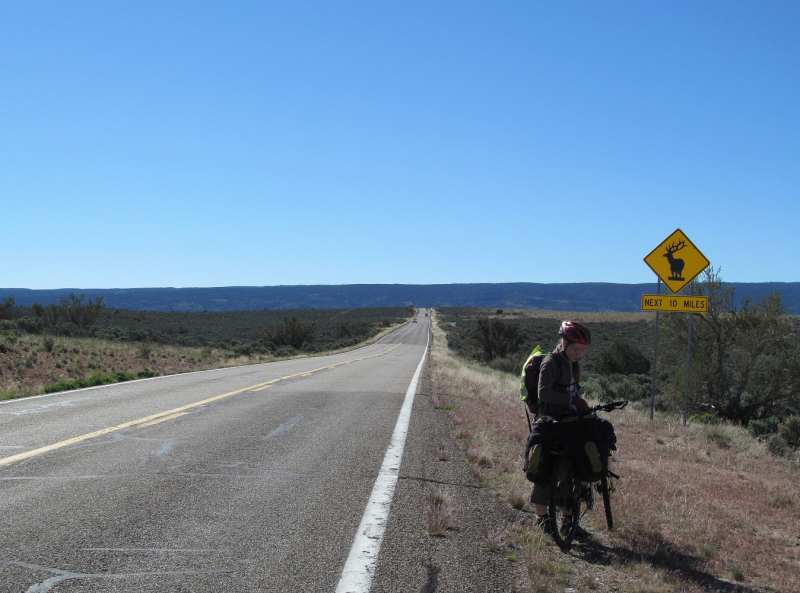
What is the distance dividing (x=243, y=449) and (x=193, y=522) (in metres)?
2.45

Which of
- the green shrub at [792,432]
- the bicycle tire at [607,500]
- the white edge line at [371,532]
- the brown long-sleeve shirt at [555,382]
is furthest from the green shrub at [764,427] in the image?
the brown long-sleeve shirt at [555,382]

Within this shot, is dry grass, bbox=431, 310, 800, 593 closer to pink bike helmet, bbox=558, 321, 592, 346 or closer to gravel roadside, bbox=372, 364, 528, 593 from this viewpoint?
gravel roadside, bbox=372, 364, 528, 593

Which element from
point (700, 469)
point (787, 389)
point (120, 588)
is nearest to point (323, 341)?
point (787, 389)

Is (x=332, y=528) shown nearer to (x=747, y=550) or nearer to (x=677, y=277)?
(x=747, y=550)

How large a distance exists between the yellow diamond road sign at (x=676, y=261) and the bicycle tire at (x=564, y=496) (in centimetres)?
789

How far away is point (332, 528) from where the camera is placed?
4172mm

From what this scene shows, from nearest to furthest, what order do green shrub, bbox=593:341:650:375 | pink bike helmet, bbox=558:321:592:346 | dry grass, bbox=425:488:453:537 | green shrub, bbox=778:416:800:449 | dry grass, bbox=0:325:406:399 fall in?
dry grass, bbox=425:488:453:537
pink bike helmet, bbox=558:321:592:346
green shrub, bbox=778:416:800:449
dry grass, bbox=0:325:406:399
green shrub, bbox=593:341:650:375

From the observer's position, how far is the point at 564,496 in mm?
4406

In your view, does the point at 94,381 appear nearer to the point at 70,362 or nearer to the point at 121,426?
the point at 70,362

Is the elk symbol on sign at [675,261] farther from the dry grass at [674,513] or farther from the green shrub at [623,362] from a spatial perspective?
the green shrub at [623,362]

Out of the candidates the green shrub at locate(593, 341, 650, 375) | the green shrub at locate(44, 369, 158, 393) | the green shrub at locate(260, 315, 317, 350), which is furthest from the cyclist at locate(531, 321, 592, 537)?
the green shrub at locate(260, 315, 317, 350)

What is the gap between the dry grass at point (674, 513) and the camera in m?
3.87

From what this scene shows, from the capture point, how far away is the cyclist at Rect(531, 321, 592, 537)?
4.37 m

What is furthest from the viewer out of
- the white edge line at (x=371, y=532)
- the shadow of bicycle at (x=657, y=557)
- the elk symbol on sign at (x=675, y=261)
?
the elk symbol on sign at (x=675, y=261)
